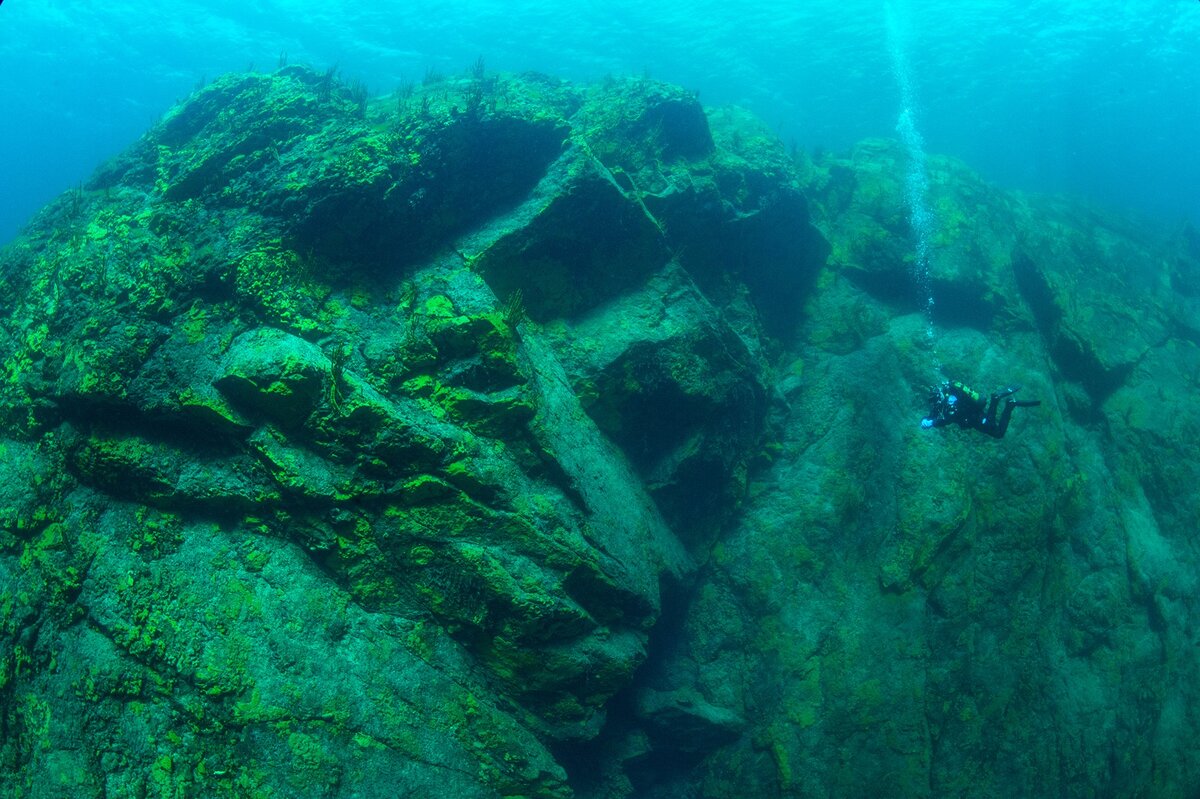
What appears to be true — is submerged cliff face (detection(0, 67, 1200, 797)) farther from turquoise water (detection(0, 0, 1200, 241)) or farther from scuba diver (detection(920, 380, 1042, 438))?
turquoise water (detection(0, 0, 1200, 241))

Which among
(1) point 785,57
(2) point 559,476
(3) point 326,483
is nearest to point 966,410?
(2) point 559,476

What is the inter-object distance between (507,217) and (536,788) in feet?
22.0

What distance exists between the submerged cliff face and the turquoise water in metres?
21.4

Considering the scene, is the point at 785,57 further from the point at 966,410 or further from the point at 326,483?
the point at 326,483

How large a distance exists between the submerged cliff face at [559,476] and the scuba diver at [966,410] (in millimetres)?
1835

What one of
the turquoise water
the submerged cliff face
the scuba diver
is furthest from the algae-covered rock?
the turquoise water

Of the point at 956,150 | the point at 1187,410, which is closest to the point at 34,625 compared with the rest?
the point at 1187,410

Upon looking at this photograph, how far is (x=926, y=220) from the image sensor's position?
12.1m

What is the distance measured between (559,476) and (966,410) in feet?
18.2

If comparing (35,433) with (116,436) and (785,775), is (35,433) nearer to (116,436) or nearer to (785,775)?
(116,436)

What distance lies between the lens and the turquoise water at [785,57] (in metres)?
26.7

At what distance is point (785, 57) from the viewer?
30281 millimetres

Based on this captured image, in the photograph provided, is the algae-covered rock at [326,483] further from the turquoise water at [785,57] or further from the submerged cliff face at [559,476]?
the turquoise water at [785,57]

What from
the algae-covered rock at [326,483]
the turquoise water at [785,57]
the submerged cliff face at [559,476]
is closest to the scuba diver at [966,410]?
the submerged cliff face at [559,476]
